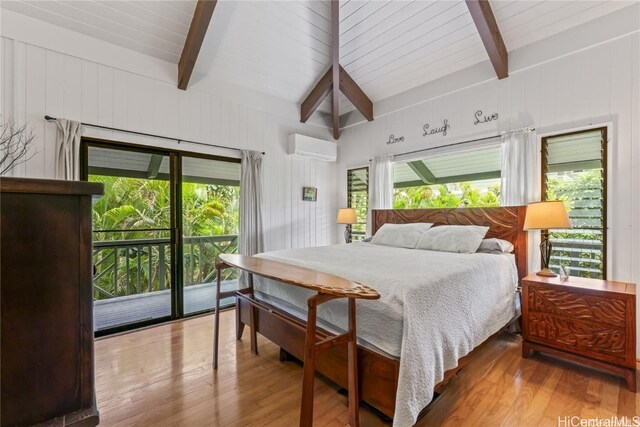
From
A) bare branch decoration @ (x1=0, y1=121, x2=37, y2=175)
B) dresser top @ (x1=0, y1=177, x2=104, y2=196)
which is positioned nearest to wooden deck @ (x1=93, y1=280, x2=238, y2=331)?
bare branch decoration @ (x1=0, y1=121, x2=37, y2=175)

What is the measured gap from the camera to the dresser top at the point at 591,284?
2227 mm

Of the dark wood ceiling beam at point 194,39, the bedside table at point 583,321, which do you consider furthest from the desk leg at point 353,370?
the dark wood ceiling beam at point 194,39

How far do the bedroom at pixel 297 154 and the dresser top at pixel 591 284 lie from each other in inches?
1.9

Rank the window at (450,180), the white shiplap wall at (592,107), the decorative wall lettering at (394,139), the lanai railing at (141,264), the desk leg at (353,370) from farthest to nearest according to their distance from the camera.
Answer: the decorative wall lettering at (394,139) < the window at (450,180) < the lanai railing at (141,264) < the white shiplap wall at (592,107) < the desk leg at (353,370)

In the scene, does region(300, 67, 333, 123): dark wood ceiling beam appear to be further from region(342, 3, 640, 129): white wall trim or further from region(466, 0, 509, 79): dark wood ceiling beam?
region(466, 0, 509, 79): dark wood ceiling beam

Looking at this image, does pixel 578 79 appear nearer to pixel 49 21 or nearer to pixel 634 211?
pixel 634 211

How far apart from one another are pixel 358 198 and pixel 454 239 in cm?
212

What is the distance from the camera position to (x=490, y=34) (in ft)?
9.53

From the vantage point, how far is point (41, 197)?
487 millimetres

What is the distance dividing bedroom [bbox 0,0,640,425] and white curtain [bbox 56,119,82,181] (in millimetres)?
14

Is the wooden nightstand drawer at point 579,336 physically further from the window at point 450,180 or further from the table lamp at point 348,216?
the table lamp at point 348,216

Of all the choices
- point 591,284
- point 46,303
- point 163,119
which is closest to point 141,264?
point 163,119

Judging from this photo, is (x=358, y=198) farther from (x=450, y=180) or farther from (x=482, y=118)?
(x=482, y=118)

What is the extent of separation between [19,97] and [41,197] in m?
3.25
